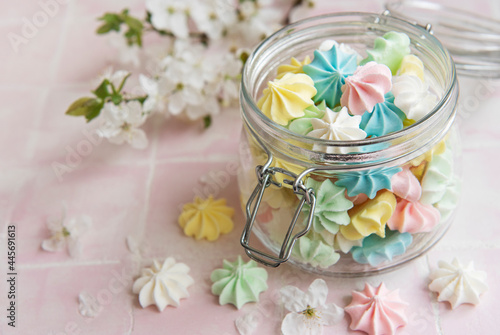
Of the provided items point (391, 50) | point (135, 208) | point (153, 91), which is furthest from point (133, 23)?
point (391, 50)

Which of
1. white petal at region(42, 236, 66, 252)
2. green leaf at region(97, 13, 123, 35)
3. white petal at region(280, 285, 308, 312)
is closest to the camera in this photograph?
white petal at region(280, 285, 308, 312)

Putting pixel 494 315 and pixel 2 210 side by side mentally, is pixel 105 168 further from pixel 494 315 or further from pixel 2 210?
pixel 494 315

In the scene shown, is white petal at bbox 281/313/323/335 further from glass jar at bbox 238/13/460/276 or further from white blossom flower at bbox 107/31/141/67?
white blossom flower at bbox 107/31/141/67

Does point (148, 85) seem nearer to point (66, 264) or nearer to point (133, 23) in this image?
point (133, 23)

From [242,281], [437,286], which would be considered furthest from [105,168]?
[437,286]

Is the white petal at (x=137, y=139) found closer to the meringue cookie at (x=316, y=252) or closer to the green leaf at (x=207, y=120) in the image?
the green leaf at (x=207, y=120)

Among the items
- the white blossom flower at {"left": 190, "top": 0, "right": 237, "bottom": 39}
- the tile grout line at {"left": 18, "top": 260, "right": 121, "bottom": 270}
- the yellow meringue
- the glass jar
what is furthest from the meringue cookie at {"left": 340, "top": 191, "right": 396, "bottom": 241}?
the white blossom flower at {"left": 190, "top": 0, "right": 237, "bottom": 39}
